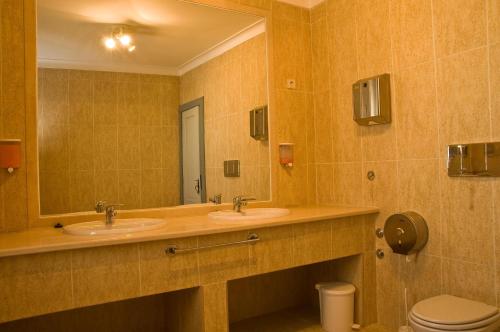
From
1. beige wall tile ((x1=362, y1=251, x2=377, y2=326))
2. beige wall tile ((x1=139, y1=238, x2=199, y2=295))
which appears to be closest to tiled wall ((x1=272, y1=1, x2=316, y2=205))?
beige wall tile ((x1=362, y1=251, x2=377, y2=326))

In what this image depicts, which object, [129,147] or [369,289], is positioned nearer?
[129,147]

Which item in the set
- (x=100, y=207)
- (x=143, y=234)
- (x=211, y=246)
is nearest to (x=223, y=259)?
(x=211, y=246)

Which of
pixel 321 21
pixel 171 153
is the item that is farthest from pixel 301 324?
pixel 321 21

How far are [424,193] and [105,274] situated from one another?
71.1 inches

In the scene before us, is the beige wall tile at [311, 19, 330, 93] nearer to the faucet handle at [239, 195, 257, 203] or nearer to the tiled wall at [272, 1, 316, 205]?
the tiled wall at [272, 1, 316, 205]

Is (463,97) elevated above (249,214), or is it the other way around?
(463,97)

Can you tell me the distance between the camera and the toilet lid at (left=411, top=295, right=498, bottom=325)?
1.65 metres

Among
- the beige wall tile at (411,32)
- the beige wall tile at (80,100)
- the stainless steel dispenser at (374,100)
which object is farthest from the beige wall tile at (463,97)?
the beige wall tile at (80,100)

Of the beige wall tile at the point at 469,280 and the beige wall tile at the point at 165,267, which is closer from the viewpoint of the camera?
the beige wall tile at the point at 165,267

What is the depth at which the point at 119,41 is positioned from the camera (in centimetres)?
222

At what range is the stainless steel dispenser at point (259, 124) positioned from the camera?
2678 millimetres

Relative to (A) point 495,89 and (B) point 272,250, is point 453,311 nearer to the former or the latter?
(B) point 272,250

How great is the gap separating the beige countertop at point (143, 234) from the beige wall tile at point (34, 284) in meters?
0.05

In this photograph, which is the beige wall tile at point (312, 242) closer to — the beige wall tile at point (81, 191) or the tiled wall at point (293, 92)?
the tiled wall at point (293, 92)
